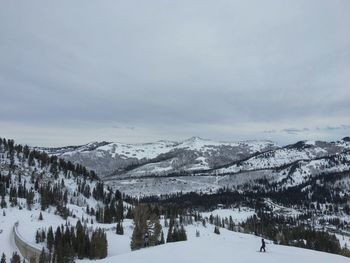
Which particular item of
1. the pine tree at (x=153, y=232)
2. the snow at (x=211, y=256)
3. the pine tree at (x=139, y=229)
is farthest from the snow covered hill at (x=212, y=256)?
the pine tree at (x=153, y=232)

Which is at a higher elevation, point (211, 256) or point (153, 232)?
point (211, 256)

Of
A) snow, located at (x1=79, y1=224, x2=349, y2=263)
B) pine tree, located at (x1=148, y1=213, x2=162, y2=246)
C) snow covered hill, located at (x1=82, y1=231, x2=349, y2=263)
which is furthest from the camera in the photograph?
pine tree, located at (x1=148, y1=213, x2=162, y2=246)

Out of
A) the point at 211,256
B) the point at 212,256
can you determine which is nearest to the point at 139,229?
the point at 211,256

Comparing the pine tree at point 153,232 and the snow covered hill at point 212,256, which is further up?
the snow covered hill at point 212,256

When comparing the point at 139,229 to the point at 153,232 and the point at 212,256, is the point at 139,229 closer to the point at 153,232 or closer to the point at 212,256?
the point at 153,232

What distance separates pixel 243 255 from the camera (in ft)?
165

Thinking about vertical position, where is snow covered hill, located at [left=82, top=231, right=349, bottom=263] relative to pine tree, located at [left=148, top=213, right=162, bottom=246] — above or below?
above

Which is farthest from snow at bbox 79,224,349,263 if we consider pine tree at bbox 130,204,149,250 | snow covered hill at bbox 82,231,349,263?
pine tree at bbox 130,204,149,250

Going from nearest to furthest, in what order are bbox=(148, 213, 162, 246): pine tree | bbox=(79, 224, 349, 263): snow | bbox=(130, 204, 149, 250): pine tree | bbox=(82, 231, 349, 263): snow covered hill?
bbox=(82, 231, 349, 263): snow covered hill, bbox=(79, 224, 349, 263): snow, bbox=(130, 204, 149, 250): pine tree, bbox=(148, 213, 162, 246): pine tree

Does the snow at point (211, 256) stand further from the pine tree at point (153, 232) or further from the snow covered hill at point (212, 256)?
the pine tree at point (153, 232)

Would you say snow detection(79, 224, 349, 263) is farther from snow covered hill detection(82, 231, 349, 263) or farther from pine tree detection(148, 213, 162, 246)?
pine tree detection(148, 213, 162, 246)

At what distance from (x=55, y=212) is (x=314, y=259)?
11207 centimetres

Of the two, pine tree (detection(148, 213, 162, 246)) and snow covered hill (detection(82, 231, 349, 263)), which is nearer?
snow covered hill (detection(82, 231, 349, 263))

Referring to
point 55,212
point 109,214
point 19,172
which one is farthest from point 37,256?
point 19,172
